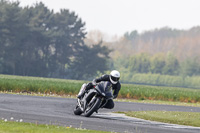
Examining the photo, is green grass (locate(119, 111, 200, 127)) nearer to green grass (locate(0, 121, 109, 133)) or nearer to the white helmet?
the white helmet

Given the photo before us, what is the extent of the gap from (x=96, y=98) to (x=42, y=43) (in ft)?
276

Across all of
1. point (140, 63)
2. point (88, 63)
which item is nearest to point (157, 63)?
point (140, 63)

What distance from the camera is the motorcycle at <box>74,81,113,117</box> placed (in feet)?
59.2

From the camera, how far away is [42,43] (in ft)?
332

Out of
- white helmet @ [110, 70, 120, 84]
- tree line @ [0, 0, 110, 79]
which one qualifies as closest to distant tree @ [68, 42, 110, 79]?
tree line @ [0, 0, 110, 79]

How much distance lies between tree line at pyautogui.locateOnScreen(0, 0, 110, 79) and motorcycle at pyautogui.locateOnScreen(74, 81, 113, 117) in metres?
72.1

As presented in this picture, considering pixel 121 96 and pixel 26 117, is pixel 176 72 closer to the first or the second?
pixel 121 96

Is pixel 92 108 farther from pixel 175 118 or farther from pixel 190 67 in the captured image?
pixel 190 67

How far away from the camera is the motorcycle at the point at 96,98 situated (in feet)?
59.2

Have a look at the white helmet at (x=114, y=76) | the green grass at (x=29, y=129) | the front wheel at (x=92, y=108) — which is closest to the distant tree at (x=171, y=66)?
the front wheel at (x=92, y=108)

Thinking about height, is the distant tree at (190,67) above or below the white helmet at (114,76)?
above

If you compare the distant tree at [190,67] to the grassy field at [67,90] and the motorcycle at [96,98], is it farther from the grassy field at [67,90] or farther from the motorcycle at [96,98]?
the motorcycle at [96,98]

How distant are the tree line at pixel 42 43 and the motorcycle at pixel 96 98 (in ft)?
→ 237

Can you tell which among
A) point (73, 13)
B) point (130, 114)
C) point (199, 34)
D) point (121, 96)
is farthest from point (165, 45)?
point (130, 114)
